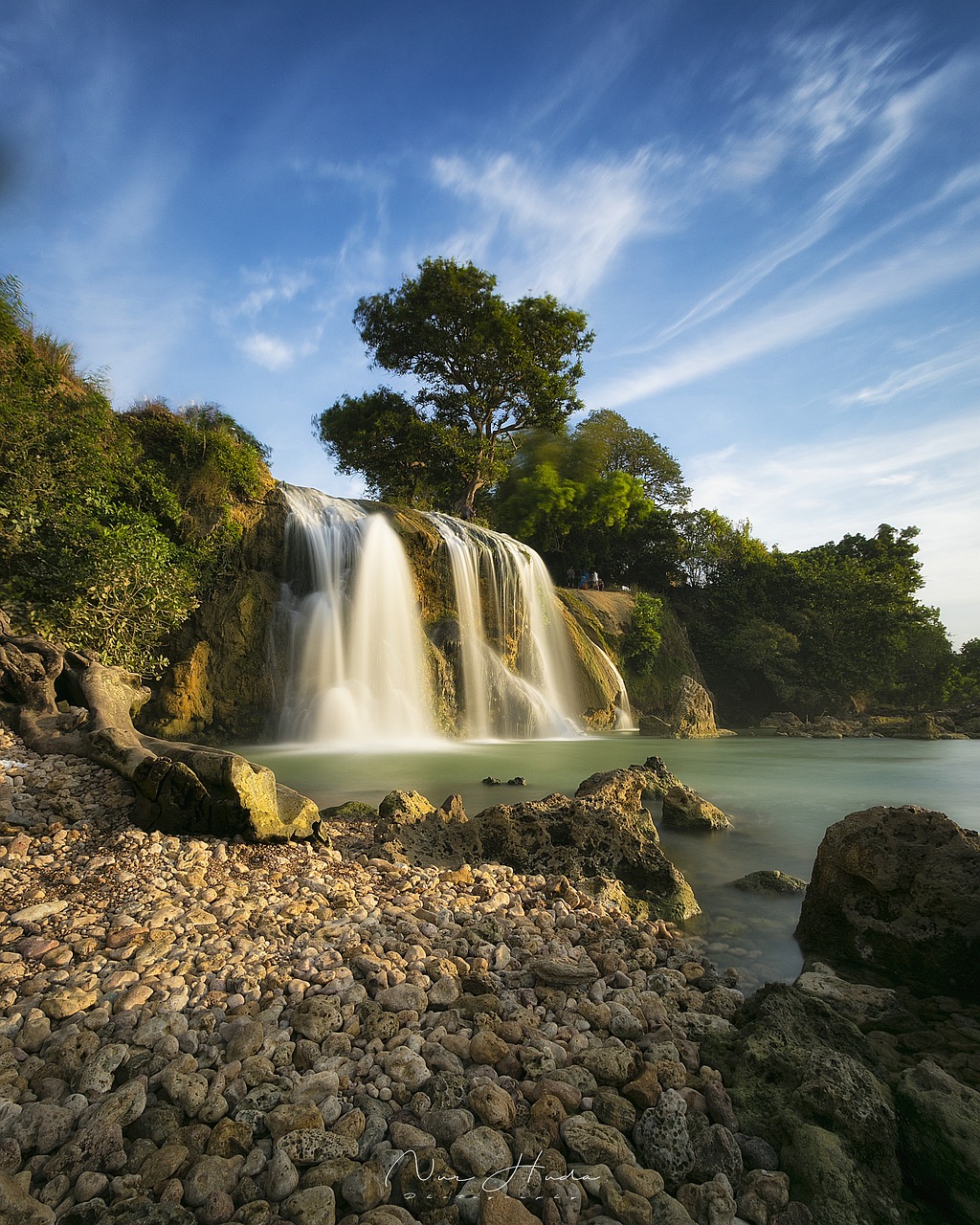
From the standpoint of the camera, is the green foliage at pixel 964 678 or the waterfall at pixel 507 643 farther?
the green foliage at pixel 964 678

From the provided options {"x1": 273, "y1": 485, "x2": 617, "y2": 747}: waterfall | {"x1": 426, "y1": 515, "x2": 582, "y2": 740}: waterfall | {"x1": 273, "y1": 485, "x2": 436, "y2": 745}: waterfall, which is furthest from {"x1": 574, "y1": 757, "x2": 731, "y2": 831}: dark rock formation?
{"x1": 426, "y1": 515, "x2": 582, "y2": 740}: waterfall

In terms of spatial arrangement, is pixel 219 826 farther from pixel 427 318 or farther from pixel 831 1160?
pixel 427 318

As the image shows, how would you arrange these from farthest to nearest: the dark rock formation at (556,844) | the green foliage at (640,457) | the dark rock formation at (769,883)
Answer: the green foliage at (640,457) → the dark rock formation at (769,883) → the dark rock formation at (556,844)

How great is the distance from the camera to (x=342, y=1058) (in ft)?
7.96

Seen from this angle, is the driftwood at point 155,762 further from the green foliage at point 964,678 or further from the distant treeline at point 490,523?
the green foliage at point 964,678

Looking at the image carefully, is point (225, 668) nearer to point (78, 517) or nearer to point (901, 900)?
point (78, 517)

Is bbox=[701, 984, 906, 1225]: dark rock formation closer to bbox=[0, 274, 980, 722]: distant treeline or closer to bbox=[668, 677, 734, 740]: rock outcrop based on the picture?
bbox=[0, 274, 980, 722]: distant treeline

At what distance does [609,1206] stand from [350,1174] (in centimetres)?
80

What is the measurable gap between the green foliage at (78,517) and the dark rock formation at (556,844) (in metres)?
6.80

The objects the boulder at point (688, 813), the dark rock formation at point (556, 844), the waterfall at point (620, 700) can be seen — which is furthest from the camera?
the waterfall at point (620, 700)

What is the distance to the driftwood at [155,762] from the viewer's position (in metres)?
4.70

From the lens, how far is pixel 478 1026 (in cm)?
Result: 273

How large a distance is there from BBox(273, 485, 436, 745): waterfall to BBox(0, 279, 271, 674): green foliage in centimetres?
280

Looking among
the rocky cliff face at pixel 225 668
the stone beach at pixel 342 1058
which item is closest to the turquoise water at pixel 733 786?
the stone beach at pixel 342 1058
